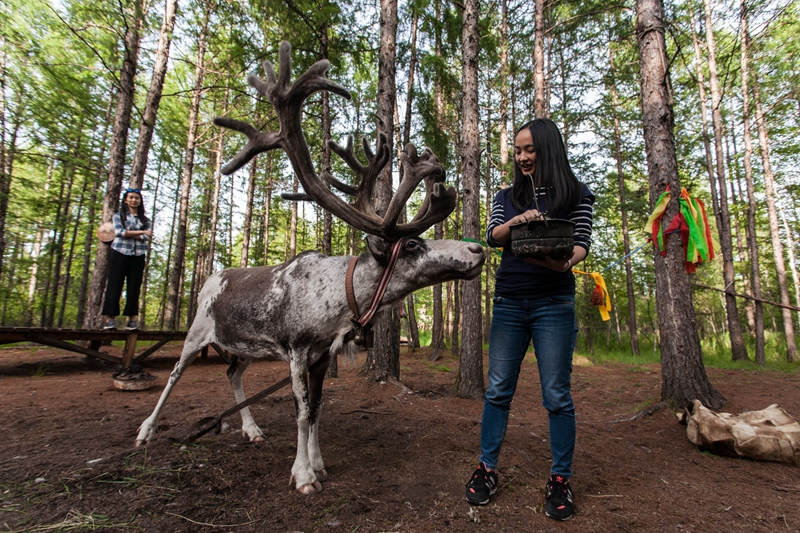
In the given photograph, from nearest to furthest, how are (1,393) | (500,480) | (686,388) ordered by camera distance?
(500,480) < (686,388) < (1,393)

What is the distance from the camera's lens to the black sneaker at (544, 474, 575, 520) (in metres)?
2.21

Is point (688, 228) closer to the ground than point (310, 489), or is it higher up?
higher up

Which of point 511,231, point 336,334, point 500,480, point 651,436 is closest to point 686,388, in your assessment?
point 651,436

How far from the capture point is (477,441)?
352cm

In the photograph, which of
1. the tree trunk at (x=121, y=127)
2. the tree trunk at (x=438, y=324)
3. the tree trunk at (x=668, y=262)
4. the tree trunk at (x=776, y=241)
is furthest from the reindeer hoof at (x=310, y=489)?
the tree trunk at (x=776, y=241)

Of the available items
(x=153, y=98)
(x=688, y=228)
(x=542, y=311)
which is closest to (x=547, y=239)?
(x=542, y=311)

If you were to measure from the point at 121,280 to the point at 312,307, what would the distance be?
480 cm

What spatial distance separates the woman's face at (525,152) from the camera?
2.55m

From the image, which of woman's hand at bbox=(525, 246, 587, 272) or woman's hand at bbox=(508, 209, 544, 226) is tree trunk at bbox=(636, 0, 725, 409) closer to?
woman's hand at bbox=(525, 246, 587, 272)

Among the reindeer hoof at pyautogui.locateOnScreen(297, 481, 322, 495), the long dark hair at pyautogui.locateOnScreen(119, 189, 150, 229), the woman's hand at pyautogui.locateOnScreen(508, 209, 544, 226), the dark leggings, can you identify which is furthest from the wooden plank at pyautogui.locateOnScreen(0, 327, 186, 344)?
the woman's hand at pyautogui.locateOnScreen(508, 209, 544, 226)

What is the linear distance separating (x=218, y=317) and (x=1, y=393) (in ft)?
15.0

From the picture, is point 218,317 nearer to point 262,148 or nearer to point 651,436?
point 262,148

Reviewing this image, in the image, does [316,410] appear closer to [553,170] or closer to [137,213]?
[553,170]

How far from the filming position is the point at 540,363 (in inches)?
96.2
